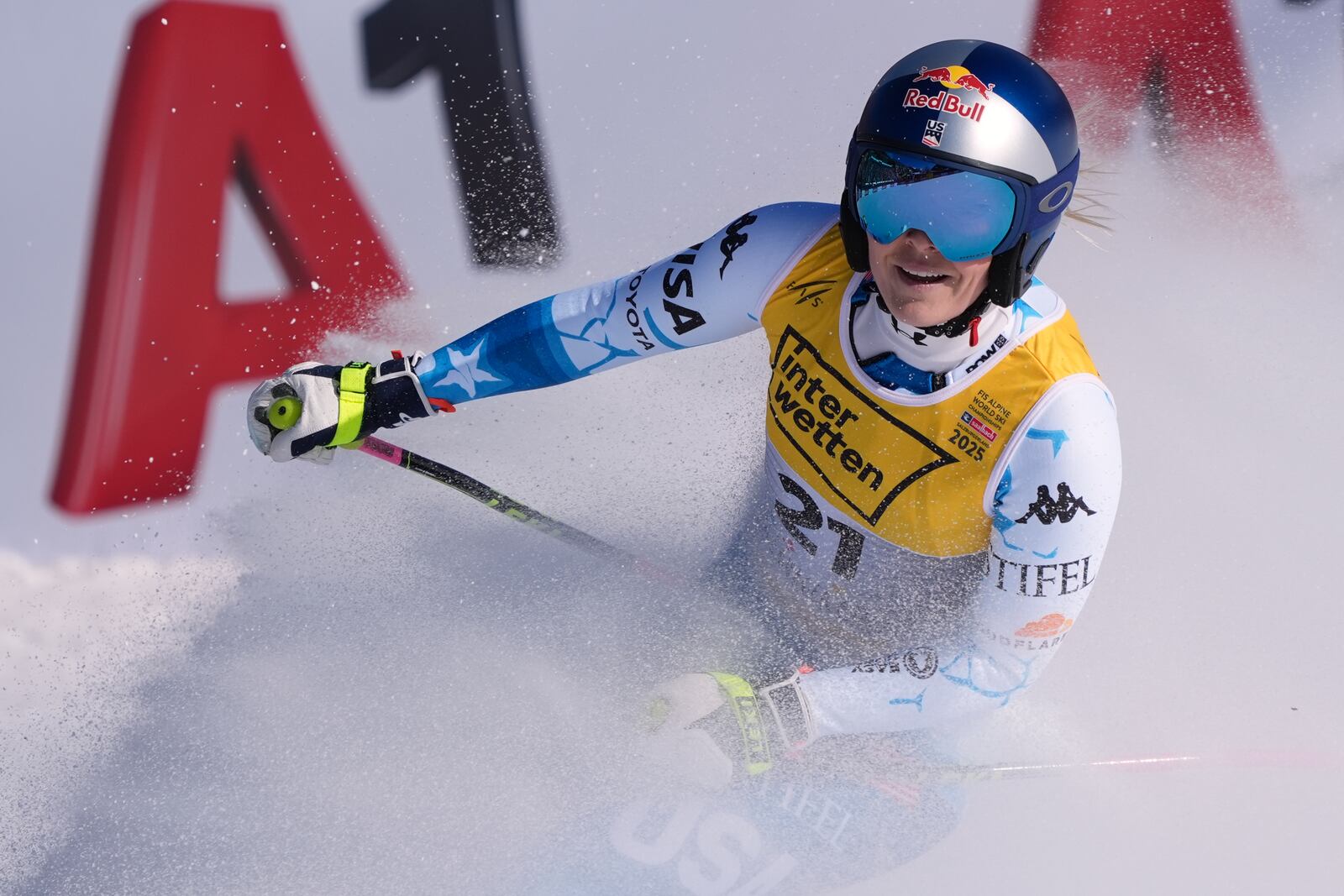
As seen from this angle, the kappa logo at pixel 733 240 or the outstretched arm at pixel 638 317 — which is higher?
the kappa logo at pixel 733 240

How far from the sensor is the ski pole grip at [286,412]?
95.0 inches

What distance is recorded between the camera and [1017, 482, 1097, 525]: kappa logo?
1888 mm

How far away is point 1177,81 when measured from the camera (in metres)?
4.20

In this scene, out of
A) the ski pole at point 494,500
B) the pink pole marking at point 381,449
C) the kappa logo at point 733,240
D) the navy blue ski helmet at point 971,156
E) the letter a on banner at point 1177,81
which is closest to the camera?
the navy blue ski helmet at point 971,156

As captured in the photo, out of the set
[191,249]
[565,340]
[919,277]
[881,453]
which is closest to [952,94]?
[919,277]

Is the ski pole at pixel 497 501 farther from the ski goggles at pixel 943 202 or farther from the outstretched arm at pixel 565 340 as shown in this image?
the ski goggles at pixel 943 202

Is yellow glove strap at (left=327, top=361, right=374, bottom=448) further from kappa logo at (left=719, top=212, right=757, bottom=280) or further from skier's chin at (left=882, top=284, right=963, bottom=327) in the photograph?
skier's chin at (left=882, top=284, right=963, bottom=327)

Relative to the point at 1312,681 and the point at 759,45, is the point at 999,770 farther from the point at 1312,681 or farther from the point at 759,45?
the point at 759,45

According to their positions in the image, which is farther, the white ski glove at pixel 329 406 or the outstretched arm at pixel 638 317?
the white ski glove at pixel 329 406

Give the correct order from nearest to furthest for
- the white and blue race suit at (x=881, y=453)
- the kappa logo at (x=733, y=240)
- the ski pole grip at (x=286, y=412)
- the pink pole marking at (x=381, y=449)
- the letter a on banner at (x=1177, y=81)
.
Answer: the white and blue race suit at (x=881, y=453) < the kappa logo at (x=733, y=240) < the ski pole grip at (x=286, y=412) < the pink pole marking at (x=381, y=449) < the letter a on banner at (x=1177, y=81)

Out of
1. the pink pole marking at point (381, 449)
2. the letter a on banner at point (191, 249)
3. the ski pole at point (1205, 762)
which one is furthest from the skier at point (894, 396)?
the letter a on banner at point (191, 249)

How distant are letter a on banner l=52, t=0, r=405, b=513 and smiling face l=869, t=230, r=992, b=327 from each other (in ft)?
7.10

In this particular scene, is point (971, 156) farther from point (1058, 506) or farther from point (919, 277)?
point (1058, 506)

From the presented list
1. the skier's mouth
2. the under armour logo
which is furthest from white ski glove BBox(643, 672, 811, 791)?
the skier's mouth
